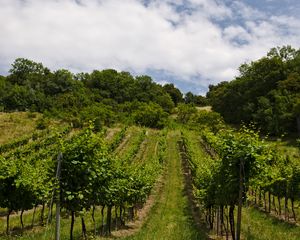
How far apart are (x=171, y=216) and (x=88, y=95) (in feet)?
307

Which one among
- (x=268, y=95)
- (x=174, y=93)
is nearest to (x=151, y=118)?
(x=268, y=95)

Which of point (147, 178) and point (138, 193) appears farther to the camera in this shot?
point (147, 178)

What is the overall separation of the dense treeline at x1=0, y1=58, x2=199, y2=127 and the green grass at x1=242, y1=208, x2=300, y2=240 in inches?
2289

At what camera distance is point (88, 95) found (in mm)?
118312

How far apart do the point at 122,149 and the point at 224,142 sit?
1903 inches

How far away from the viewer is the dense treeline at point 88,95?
97812 millimetres

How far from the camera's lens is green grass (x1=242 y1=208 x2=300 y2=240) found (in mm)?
20823

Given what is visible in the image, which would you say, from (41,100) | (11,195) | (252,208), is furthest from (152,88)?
(11,195)

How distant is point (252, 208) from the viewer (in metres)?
32.2

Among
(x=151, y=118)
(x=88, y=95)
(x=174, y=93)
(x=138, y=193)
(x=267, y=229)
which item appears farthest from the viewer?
(x=174, y=93)

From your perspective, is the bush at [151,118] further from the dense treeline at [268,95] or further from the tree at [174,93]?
the tree at [174,93]

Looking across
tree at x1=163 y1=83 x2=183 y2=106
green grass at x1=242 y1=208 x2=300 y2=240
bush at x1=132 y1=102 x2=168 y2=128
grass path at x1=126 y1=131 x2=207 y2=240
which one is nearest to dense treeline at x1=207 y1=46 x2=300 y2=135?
bush at x1=132 y1=102 x2=168 y2=128

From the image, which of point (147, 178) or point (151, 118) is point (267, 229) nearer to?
point (147, 178)

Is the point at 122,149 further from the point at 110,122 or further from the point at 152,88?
the point at 152,88
